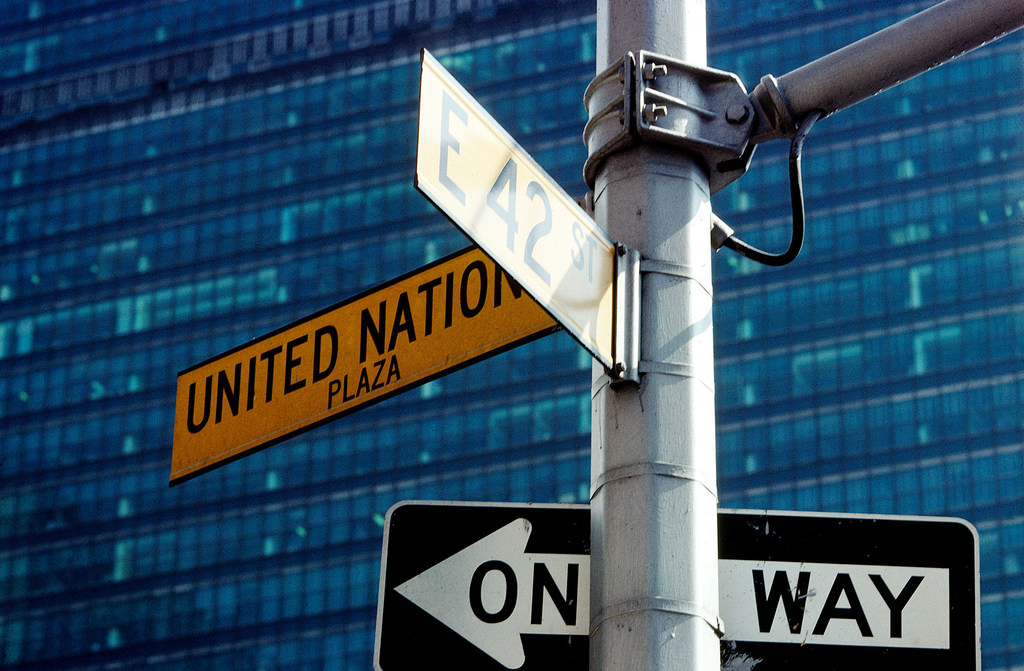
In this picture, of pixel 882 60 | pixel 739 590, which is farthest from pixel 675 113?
pixel 739 590

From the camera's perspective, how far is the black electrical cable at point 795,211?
489 centimetres

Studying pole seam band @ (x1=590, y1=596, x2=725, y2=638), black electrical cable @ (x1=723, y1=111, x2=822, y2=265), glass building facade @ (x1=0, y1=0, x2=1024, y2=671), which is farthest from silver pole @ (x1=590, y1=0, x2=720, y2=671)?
glass building facade @ (x1=0, y1=0, x2=1024, y2=671)

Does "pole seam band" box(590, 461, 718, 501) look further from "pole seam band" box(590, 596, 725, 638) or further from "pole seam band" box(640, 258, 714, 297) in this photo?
"pole seam band" box(640, 258, 714, 297)

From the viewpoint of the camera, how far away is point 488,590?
4.69 meters

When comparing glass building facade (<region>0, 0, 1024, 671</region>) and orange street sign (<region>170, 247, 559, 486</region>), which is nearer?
orange street sign (<region>170, 247, 559, 486</region>)

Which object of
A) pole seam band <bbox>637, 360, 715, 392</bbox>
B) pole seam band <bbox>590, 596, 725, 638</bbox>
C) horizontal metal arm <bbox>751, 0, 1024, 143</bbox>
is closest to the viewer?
pole seam band <bbox>590, 596, 725, 638</bbox>

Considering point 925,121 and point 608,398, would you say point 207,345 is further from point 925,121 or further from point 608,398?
point 608,398

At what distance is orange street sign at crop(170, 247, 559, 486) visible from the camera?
4.84 m

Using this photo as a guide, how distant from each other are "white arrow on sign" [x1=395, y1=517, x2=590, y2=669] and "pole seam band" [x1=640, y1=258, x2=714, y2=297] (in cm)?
77

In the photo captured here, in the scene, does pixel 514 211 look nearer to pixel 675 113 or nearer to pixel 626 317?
pixel 626 317

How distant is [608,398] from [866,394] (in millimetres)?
81690

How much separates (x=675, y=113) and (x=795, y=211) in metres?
0.52

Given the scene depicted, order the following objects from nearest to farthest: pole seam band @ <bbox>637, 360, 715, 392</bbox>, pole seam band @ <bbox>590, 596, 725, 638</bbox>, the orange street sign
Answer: pole seam band @ <bbox>590, 596, 725, 638</bbox> < pole seam band @ <bbox>637, 360, 715, 392</bbox> < the orange street sign

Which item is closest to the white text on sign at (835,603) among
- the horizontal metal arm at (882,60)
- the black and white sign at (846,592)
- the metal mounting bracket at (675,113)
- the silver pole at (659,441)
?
the black and white sign at (846,592)
